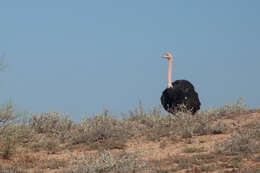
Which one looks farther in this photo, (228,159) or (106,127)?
(106,127)

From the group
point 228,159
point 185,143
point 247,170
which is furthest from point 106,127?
point 247,170

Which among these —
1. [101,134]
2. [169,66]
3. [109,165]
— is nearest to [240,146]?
[109,165]

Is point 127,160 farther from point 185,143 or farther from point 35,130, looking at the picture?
point 35,130

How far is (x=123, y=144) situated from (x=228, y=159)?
2.87 m

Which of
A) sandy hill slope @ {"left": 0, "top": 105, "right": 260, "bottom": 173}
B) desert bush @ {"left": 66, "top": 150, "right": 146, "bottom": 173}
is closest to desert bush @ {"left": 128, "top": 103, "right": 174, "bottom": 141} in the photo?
sandy hill slope @ {"left": 0, "top": 105, "right": 260, "bottom": 173}

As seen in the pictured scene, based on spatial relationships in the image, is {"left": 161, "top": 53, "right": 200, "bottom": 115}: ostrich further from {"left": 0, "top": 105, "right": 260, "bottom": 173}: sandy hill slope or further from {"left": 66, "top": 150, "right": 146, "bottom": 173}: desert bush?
{"left": 66, "top": 150, "right": 146, "bottom": 173}: desert bush

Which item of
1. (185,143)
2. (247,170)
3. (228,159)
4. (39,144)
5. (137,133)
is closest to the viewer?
(247,170)

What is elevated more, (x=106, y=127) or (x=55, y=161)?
(x=106, y=127)

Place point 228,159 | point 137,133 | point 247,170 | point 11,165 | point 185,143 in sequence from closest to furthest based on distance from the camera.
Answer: point 247,170 < point 228,159 < point 11,165 < point 185,143 < point 137,133

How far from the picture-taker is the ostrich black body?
13633mm

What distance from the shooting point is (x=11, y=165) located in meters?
8.26

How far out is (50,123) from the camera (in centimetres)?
1304

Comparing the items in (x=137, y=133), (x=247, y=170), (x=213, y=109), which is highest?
(x=213, y=109)

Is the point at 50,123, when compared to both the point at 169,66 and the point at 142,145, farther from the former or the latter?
the point at 169,66
